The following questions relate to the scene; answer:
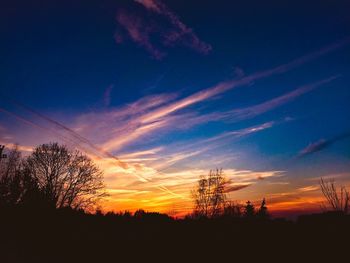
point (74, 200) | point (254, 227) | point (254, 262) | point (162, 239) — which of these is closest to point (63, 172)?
point (74, 200)

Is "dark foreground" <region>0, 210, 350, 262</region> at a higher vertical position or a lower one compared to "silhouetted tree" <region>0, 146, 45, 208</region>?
lower

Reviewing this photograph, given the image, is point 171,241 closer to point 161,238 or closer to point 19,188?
point 161,238

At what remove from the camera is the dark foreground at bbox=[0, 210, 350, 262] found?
625 inches

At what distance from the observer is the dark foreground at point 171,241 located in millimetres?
15883

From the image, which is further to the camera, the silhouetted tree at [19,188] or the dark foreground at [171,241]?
the silhouetted tree at [19,188]

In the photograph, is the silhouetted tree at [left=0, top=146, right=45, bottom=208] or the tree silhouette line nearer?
the tree silhouette line

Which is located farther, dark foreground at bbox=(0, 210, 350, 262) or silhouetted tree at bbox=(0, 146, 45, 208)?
silhouetted tree at bbox=(0, 146, 45, 208)

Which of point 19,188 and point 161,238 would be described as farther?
point 19,188

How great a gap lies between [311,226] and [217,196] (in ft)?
116

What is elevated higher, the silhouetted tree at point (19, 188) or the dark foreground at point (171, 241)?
the silhouetted tree at point (19, 188)

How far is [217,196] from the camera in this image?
53.1 m

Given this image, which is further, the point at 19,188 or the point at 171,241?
the point at 19,188

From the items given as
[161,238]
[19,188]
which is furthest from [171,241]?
[19,188]

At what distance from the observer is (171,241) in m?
19.0
